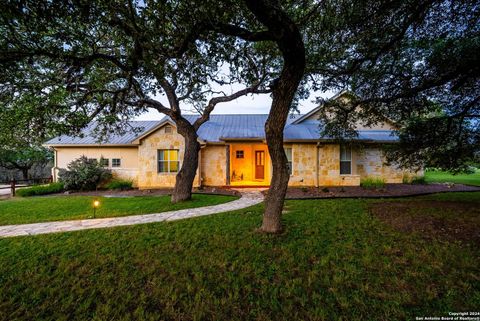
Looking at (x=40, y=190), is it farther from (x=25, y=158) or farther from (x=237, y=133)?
(x=25, y=158)

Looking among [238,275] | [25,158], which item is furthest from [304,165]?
[25,158]

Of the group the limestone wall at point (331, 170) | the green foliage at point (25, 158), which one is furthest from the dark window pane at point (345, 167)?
the green foliage at point (25, 158)

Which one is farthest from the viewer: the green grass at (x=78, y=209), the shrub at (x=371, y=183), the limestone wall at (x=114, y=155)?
the limestone wall at (x=114, y=155)

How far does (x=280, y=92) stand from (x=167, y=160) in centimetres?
1035

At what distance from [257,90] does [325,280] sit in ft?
23.8

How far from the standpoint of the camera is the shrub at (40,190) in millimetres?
11494

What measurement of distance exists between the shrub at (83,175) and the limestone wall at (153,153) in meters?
2.81

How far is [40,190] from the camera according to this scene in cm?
1183

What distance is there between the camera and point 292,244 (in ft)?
14.4

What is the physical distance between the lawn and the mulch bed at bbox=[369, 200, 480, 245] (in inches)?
11.3

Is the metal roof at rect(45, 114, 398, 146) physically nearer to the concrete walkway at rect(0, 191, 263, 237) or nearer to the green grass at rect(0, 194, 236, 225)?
the green grass at rect(0, 194, 236, 225)

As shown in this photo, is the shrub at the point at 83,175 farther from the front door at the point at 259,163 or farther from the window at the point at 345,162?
the window at the point at 345,162

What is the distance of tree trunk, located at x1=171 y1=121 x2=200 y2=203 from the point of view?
9.05 meters

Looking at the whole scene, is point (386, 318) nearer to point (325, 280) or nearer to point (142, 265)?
point (325, 280)
